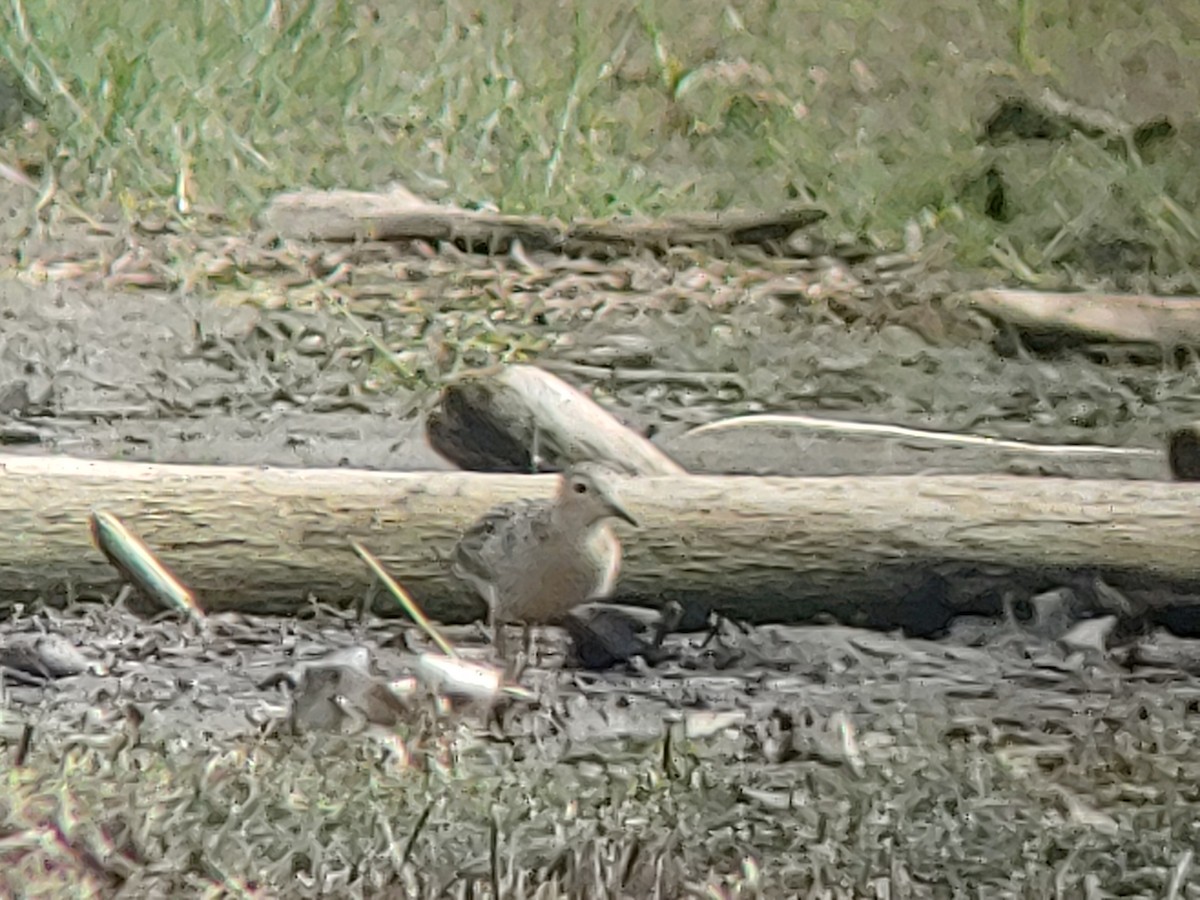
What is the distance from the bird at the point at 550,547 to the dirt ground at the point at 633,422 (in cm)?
4

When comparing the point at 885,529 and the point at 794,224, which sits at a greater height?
the point at 794,224

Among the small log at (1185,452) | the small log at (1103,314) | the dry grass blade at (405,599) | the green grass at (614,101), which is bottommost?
the dry grass blade at (405,599)

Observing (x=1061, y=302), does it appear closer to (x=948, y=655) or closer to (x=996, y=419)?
(x=996, y=419)

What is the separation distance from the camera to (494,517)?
835 millimetres

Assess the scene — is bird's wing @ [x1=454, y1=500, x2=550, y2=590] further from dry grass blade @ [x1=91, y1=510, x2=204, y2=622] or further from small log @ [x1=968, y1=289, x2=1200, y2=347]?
small log @ [x1=968, y1=289, x2=1200, y2=347]

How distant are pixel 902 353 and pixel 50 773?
22.5 inches

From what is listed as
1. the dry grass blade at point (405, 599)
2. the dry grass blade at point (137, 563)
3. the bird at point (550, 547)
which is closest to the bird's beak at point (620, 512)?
the bird at point (550, 547)

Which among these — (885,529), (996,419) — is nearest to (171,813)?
(885,529)

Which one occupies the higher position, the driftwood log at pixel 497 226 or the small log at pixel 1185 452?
the driftwood log at pixel 497 226


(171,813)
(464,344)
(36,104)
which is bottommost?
(171,813)

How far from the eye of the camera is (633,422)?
0.90 meters

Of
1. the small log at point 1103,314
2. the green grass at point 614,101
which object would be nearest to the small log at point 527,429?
the green grass at point 614,101

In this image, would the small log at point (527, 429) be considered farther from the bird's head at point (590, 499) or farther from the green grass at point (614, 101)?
the green grass at point (614, 101)

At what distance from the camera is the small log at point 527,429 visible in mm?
861
